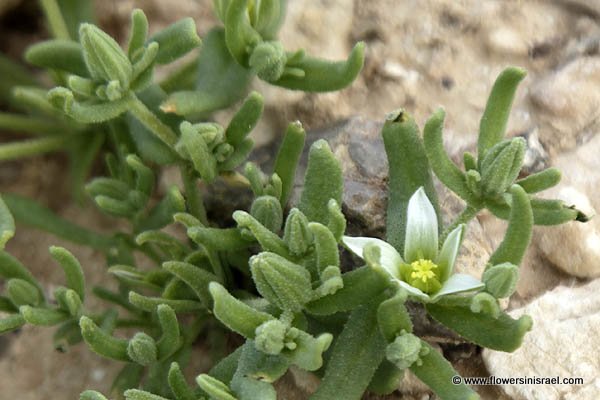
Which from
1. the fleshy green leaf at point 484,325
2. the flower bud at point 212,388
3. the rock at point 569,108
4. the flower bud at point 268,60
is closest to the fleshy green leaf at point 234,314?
the flower bud at point 212,388

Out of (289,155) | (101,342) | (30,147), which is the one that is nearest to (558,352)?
(289,155)

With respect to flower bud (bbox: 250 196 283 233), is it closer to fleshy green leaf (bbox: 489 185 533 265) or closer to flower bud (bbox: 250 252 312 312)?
flower bud (bbox: 250 252 312 312)

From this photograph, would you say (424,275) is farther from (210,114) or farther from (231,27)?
(210,114)

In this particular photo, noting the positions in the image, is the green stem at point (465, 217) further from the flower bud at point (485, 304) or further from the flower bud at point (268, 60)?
the flower bud at point (268, 60)

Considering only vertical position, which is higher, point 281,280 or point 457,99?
point 281,280

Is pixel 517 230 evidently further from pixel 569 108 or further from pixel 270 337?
pixel 569 108

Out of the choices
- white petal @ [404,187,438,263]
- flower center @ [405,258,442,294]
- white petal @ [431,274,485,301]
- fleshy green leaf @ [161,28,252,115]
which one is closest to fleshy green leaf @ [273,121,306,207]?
fleshy green leaf @ [161,28,252,115]
